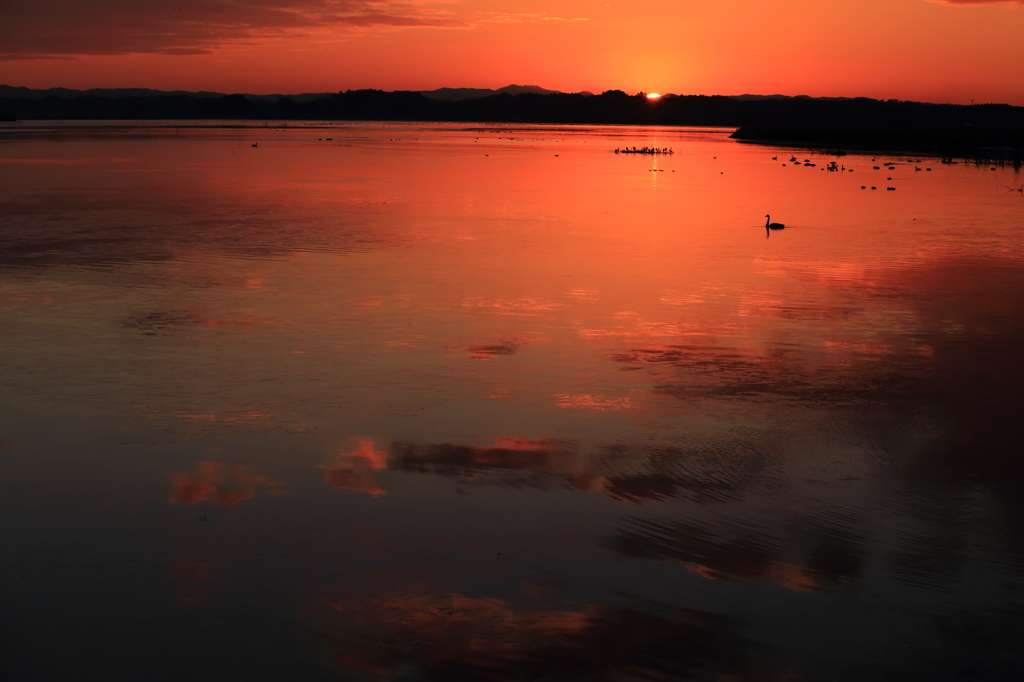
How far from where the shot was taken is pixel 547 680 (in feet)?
17.0

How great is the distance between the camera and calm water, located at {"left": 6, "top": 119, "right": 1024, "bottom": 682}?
5.60 m

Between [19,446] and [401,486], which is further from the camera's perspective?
[19,446]

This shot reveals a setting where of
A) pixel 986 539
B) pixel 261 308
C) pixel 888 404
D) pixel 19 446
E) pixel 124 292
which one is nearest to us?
pixel 986 539

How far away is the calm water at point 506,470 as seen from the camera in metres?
5.60

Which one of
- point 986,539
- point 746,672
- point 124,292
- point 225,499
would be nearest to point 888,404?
point 986,539

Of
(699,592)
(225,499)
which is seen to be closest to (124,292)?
(225,499)

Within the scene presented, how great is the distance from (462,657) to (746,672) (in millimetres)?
1704

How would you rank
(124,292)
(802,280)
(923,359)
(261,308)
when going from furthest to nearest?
(802,280)
(124,292)
(261,308)
(923,359)

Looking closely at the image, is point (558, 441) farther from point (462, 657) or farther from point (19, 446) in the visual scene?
point (19, 446)

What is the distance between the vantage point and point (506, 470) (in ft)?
27.1

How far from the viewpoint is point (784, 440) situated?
358 inches

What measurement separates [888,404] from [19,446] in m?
9.40

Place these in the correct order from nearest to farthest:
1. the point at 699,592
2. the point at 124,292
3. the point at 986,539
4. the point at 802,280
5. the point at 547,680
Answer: the point at 547,680 → the point at 699,592 → the point at 986,539 → the point at 124,292 → the point at 802,280

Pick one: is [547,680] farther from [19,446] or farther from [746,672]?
[19,446]
